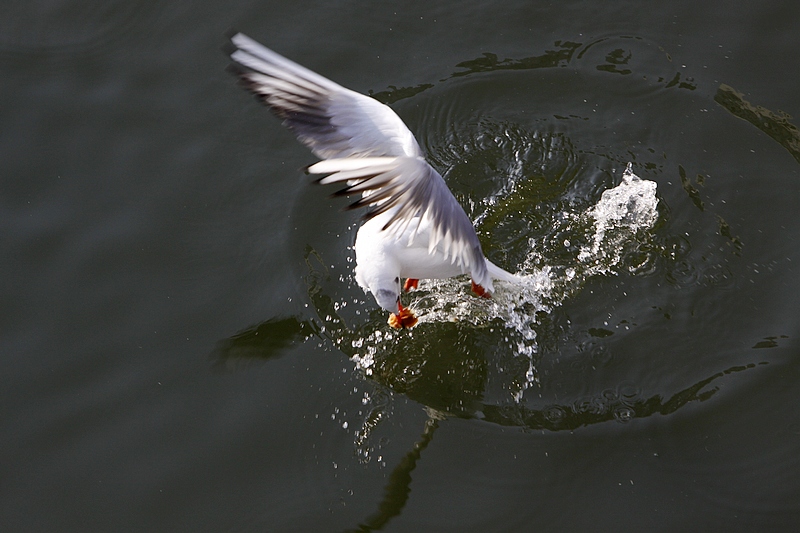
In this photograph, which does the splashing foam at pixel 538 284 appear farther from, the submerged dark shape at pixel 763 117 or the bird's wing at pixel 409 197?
the submerged dark shape at pixel 763 117

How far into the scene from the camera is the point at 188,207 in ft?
14.6

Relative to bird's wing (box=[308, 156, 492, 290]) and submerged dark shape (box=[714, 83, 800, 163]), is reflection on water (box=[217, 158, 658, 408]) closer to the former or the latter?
bird's wing (box=[308, 156, 492, 290])

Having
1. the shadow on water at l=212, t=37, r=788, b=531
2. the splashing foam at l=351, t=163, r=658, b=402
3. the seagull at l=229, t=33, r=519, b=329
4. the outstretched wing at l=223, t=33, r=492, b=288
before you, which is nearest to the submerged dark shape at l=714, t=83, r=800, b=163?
the shadow on water at l=212, t=37, r=788, b=531

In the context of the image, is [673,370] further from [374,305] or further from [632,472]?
[374,305]

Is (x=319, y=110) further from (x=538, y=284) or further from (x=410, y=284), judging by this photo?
(x=538, y=284)

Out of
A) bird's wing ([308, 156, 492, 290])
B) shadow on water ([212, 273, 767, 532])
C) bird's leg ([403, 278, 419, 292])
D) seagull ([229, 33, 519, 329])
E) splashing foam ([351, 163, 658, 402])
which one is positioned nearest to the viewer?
bird's wing ([308, 156, 492, 290])

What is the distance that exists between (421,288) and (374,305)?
1.06 feet

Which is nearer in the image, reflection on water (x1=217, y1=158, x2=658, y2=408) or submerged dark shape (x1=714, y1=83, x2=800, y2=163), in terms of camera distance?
reflection on water (x1=217, y1=158, x2=658, y2=408)

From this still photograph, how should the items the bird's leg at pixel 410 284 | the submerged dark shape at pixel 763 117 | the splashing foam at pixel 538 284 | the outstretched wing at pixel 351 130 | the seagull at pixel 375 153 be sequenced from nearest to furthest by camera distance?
the outstretched wing at pixel 351 130
the seagull at pixel 375 153
the splashing foam at pixel 538 284
the bird's leg at pixel 410 284
the submerged dark shape at pixel 763 117

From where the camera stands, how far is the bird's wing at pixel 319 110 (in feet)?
10.9

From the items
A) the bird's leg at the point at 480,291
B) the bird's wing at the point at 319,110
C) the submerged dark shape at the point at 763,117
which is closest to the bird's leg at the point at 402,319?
the bird's leg at the point at 480,291

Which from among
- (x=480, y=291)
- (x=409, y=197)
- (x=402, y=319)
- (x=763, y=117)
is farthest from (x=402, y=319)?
(x=763, y=117)

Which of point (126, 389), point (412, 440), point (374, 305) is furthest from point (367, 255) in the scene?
point (126, 389)

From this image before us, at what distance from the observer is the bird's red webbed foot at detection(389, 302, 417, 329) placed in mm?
3758
